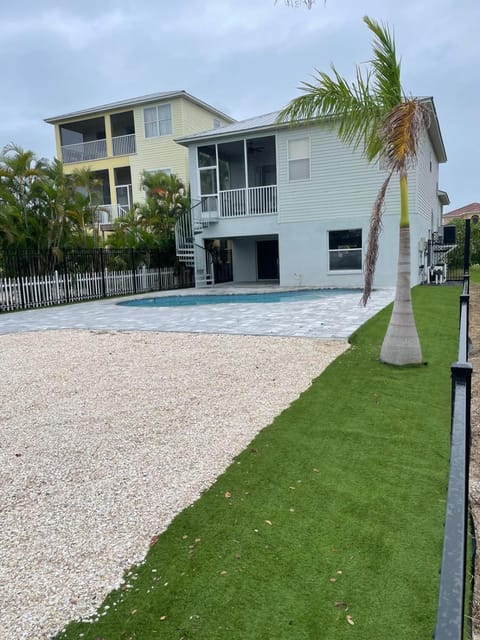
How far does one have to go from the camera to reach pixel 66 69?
70.5 ft

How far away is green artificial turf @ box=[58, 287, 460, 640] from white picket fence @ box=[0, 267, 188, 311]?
42.3 ft

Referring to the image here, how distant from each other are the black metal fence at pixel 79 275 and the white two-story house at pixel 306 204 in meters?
1.54

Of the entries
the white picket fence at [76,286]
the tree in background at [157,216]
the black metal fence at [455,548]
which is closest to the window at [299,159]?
the tree in background at [157,216]

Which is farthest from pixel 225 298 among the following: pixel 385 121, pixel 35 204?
pixel 385 121

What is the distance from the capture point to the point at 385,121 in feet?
19.4

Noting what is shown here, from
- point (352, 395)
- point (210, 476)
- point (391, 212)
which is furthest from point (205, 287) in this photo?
point (210, 476)

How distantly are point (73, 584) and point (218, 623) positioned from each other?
80 cm

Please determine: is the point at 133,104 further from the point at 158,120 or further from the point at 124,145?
the point at 124,145

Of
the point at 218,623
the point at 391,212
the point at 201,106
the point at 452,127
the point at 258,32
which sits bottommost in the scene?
the point at 218,623

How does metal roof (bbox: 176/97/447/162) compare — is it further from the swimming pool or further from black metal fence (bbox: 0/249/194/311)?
the swimming pool

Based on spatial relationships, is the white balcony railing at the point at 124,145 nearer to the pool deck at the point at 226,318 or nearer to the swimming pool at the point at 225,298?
the swimming pool at the point at 225,298

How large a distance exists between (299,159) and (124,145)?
13028 millimetres

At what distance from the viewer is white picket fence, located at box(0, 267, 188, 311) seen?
49.5 ft

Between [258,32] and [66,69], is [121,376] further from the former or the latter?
[66,69]
